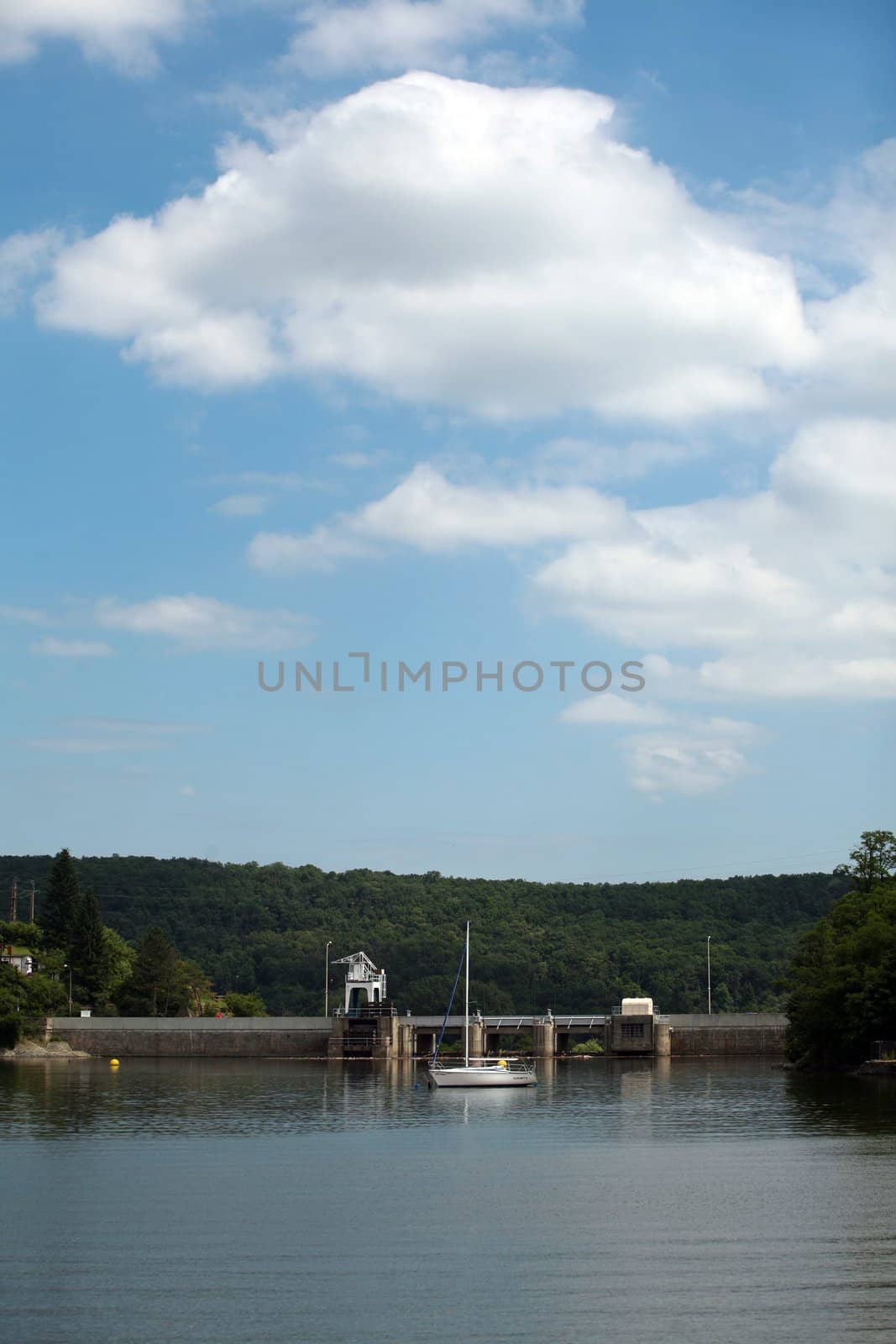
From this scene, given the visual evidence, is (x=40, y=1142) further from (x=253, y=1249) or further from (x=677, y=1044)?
(x=677, y=1044)

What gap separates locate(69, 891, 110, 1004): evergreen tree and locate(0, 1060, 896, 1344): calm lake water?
283ft

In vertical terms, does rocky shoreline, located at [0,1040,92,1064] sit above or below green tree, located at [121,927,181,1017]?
below

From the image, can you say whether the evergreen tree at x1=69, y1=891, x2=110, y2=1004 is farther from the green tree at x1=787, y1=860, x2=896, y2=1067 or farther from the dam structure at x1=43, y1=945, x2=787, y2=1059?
the green tree at x1=787, y1=860, x2=896, y2=1067

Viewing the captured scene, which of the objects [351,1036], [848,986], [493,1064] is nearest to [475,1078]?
[493,1064]

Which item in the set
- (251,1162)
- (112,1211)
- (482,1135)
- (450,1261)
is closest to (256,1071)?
(482,1135)

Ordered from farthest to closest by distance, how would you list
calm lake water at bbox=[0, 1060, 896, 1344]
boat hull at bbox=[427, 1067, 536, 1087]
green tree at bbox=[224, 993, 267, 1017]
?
green tree at bbox=[224, 993, 267, 1017]
boat hull at bbox=[427, 1067, 536, 1087]
calm lake water at bbox=[0, 1060, 896, 1344]

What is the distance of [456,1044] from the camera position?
159125 mm

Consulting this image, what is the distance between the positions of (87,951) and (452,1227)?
12537cm

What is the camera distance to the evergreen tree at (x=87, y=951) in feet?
498

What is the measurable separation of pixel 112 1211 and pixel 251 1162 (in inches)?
453

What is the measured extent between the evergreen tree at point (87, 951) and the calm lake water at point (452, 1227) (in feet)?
283

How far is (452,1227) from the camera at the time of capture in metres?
34.1

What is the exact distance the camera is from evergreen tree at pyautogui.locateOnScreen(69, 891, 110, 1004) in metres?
152

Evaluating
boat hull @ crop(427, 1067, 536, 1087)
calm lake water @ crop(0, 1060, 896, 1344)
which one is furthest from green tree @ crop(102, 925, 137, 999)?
calm lake water @ crop(0, 1060, 896, 1344)
